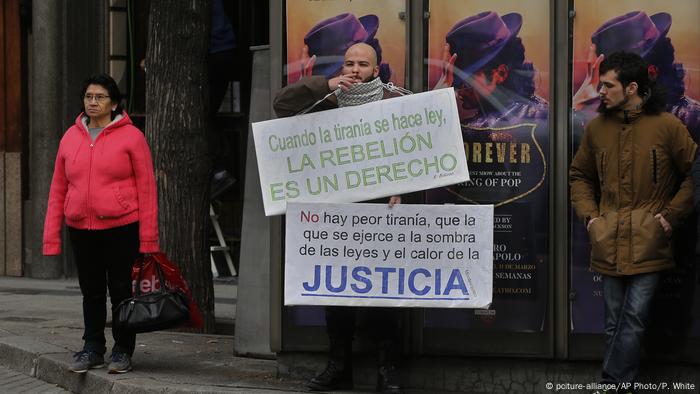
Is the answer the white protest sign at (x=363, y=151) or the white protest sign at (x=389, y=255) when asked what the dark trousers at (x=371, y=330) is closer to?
the white protest sign at (x=389, y=255)

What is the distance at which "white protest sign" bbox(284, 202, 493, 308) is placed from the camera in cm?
661

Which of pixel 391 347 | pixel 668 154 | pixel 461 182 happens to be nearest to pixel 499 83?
pixel 461 182

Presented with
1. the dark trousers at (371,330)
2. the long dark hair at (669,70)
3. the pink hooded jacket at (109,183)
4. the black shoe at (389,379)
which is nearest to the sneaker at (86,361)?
the pink hooded jacket at (109,183)

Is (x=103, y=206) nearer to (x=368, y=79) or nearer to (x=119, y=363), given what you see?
(x=119, y=363)

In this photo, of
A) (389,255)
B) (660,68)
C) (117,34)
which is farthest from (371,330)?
(117,34)

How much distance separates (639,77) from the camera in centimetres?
620

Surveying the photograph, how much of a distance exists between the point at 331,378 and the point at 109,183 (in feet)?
5.53

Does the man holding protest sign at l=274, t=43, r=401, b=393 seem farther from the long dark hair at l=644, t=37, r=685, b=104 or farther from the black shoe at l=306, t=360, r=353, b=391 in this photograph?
the long dark hair at l=644, t=37, r=685, b=104

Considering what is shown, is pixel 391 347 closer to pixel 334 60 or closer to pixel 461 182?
pixel 461 182

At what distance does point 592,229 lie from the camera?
6254 mm

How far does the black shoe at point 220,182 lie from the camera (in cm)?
1321

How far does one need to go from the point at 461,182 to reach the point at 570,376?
1.21 metres

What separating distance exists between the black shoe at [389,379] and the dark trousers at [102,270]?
1.61 metres

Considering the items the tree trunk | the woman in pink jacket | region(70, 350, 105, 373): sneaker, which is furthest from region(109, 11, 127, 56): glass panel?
region(70, 350, 105, 373): sneaker
